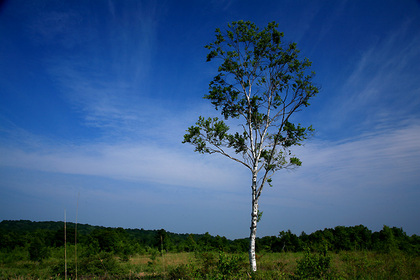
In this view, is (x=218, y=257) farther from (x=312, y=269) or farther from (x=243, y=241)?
(x=243, y=241)

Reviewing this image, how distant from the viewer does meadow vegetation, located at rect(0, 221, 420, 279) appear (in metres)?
9.70

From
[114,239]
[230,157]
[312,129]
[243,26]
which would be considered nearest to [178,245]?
[114,239]

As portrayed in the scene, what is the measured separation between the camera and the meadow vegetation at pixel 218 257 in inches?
382

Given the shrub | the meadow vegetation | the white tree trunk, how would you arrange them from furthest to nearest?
1. the white tree trunk
2. the meadow vegetation
3. the shrub

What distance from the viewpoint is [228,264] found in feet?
28.0

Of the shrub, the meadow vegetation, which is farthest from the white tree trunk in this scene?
the shrub

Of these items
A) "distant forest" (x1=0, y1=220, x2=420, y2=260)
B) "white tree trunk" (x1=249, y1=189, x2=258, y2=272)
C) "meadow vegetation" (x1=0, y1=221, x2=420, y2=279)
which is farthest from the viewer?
"distant forest" (x1=0, y1=220, x2=420, y2=260)

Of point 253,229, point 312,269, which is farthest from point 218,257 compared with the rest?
point 312,269

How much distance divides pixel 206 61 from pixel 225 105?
10.4ft

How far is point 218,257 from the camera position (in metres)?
11.5

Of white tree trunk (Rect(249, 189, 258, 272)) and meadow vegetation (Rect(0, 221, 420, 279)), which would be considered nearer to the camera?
meadow vegetation (Rect(0, 221, 420, 279))

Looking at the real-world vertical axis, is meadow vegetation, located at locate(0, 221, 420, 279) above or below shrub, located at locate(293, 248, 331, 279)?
below

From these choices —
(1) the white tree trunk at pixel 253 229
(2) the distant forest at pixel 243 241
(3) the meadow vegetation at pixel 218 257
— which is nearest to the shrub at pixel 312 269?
(3) the meadow vegetation at pixel 218 257

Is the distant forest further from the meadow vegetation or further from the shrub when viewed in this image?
the shrub
